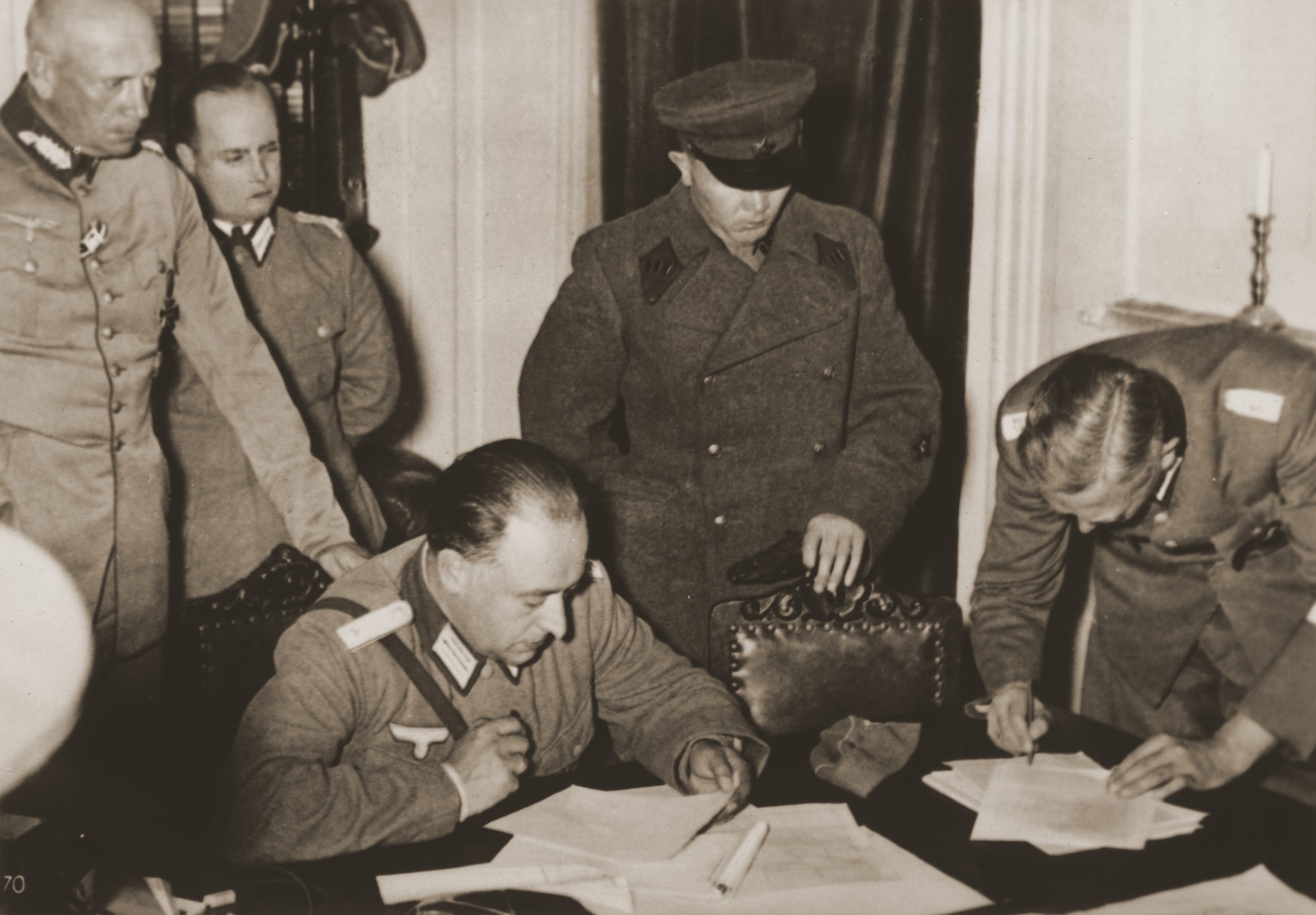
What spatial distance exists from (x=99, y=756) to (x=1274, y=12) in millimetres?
2930

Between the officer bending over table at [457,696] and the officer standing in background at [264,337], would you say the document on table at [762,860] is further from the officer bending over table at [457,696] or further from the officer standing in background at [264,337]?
the officer standing in background at [264,337]

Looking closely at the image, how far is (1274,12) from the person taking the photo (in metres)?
3.04

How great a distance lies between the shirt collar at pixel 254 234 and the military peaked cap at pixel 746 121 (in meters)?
0.93

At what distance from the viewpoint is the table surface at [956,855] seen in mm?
1701

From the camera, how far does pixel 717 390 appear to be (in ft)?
9.40

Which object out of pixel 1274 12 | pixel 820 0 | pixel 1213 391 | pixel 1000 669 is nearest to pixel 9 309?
pixel 1000 669

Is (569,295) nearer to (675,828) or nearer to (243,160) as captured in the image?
(243,160)

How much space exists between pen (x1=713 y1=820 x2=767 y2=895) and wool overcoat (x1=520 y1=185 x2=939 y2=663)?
41.2 inches

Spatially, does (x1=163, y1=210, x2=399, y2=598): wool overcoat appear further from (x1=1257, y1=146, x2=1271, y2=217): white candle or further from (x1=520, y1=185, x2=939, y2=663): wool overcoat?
(x1=1257, y1=146, x2=1271, y2=217): white candle

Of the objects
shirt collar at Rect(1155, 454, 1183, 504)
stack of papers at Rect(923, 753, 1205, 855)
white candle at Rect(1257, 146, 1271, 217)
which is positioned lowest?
stack of papers at Rect(923, 753, 1205, 855)

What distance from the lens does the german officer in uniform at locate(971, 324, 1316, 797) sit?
219 cm

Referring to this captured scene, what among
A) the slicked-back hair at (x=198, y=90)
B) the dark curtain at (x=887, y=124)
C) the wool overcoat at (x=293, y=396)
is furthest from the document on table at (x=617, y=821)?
the dark curtain at (x=887, y=124)

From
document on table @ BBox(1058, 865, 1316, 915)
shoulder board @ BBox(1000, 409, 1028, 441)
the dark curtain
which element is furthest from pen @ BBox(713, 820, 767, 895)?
the dark curtain

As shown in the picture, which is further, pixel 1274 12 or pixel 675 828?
pixel 1274 12
